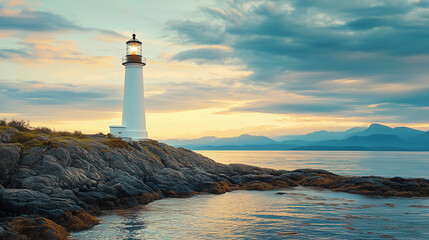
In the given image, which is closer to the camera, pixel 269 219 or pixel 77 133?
pixel 269 219

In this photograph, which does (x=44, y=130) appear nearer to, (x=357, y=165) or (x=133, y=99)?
(x=133, y=99)

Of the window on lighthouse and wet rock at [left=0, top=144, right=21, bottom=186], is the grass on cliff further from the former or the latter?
the window on lighthouse

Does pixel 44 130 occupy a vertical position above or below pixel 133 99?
below

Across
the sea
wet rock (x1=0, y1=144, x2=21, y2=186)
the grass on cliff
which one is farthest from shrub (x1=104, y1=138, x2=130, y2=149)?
wet rock (x1=0, y1=144, x2=21, y2=186)

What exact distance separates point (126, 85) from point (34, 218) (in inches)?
1103

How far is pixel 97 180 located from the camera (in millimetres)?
25453

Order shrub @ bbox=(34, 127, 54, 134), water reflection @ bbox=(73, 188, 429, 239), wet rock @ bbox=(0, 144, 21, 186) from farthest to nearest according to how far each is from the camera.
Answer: shrub @ bbox=(34, 127, 54, 134) < wet rock @ bbox=(0, 144, 21, 186) < water reflection @ bbox=(73, 188, 429, 239)

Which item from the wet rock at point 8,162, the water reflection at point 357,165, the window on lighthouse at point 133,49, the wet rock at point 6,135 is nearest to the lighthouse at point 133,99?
the window on lighthouse at point 133,49

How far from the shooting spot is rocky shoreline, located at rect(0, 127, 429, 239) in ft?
57.5

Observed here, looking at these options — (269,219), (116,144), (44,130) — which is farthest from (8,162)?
(269,219)

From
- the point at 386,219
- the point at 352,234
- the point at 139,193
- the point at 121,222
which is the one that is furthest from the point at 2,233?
the point at 386,219

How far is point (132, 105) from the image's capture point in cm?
4262

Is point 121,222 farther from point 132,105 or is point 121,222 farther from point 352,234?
point 132,105

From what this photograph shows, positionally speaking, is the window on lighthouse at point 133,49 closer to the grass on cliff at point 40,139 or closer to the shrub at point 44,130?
the grass on cliff at point 40,139
